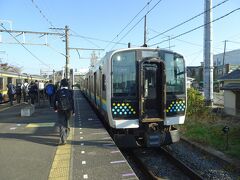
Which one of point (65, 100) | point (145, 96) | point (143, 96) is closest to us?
point (65, 100)

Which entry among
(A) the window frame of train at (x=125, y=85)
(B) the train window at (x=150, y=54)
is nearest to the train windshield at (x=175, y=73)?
(B) the train window at (x=150, y=54)

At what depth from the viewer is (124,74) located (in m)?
8.37

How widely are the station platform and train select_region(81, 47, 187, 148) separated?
691mm

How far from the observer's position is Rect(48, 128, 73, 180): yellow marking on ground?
5.39 metres

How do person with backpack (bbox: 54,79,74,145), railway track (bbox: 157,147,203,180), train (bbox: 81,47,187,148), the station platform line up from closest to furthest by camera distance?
the station platform
railway track (bbox: 157,147,203,180)
person with backpack (bbox: 54,79,74,145)
train (bbox: 81,47,187,148)

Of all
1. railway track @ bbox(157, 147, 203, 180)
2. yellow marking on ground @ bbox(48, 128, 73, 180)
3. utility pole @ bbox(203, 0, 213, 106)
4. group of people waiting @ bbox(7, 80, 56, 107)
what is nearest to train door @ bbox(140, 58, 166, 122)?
railway track @ bbox(157, 147, 203, 180)

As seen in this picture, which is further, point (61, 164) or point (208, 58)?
point (208, 58)

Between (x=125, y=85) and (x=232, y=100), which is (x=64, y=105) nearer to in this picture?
(x=125, y=85)

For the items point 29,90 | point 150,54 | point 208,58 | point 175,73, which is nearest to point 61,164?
point 150,54

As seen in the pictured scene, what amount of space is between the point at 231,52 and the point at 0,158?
74.8 meters

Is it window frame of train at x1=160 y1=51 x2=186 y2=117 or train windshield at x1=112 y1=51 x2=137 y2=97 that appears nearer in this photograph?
train windshield at x1=112 y1=51 x2=137 y2=97

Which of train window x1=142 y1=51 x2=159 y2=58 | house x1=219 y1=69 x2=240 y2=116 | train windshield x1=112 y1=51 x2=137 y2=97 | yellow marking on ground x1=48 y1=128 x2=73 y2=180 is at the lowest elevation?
yellow marking on ground x1=48 y1=128 x2=73 y2=180

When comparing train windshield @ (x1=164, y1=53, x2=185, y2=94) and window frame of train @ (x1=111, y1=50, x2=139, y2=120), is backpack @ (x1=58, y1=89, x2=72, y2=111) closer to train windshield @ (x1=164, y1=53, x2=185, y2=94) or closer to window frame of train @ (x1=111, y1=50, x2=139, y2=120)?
window frame of train @ (x1=111, y1=50, x2=139, y2=120)

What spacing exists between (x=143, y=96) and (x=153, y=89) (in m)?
0.41
